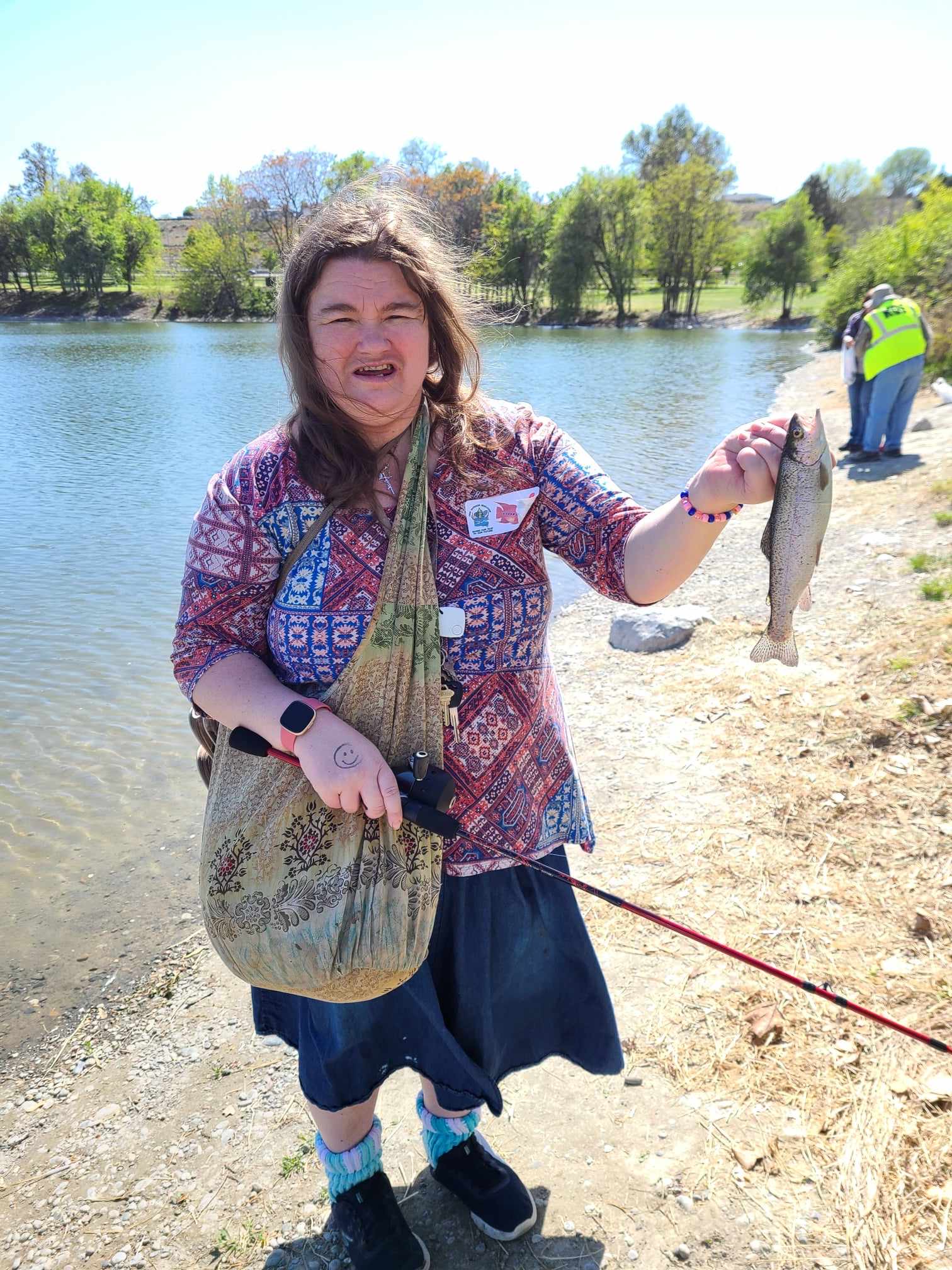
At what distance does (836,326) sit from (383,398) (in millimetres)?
36375

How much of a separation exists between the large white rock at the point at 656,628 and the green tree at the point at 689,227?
61.6m


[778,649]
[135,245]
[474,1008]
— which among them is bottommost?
[474,1008]

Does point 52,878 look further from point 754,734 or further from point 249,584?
point 754,734

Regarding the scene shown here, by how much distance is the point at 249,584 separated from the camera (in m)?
2.08

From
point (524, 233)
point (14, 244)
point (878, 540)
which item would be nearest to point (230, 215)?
point (14, 244)

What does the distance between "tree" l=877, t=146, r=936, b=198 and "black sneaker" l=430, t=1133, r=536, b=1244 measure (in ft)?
337

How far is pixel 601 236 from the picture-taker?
211ft

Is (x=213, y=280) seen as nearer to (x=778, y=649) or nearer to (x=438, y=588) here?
(x=438, y=588)

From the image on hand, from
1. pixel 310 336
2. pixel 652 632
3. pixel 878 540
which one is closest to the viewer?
pixel 310 336

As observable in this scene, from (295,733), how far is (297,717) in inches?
1.6

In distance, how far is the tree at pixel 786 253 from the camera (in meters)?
56.4

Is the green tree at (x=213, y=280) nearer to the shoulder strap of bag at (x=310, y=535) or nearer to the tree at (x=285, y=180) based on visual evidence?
the tree at (x=285, y=180)

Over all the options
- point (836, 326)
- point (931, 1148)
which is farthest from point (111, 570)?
point (836, 326)

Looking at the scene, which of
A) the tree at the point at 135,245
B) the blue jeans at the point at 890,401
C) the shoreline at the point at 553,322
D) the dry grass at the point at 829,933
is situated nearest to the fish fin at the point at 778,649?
the dry grass at the point at 829,933
